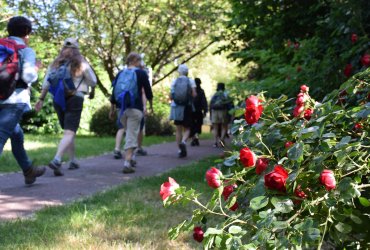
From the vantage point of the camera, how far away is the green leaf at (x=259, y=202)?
60.3 inches

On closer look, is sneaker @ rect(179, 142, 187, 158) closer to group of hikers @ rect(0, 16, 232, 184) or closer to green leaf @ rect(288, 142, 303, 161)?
A: group of hikers @ rect(0, 16, 232, 184)

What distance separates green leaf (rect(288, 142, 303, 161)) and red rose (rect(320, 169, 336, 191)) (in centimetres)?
11

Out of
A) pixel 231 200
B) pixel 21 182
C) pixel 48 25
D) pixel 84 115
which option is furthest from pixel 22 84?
pixel 84 115

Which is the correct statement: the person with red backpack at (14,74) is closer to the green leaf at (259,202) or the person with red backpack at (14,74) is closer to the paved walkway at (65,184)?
the paved walkway at (65,184)

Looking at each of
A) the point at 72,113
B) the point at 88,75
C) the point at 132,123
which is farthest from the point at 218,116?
the point at 72,113

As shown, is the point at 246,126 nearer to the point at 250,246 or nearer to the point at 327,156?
the point at 327,156

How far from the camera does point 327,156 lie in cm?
159

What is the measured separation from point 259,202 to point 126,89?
570cm

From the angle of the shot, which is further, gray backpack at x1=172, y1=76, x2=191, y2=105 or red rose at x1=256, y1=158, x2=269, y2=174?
gray backpack at x1=172, y1=76, x2=191, y2=105

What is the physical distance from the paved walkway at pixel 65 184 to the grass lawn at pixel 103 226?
1.11 ft

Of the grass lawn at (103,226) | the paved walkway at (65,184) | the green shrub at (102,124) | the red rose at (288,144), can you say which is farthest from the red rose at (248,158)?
the green shrub at (102,124)

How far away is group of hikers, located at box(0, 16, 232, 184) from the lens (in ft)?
15.9

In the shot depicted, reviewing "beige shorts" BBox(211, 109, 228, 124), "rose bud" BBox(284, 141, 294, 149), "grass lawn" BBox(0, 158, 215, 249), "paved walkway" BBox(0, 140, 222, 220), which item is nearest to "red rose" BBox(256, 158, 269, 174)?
"rose bud" BBox(284, 141, 294, 149)

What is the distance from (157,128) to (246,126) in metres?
16.3
